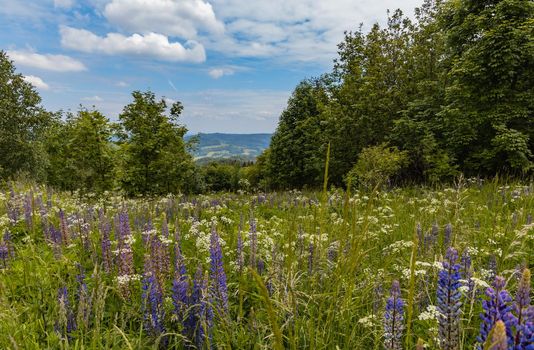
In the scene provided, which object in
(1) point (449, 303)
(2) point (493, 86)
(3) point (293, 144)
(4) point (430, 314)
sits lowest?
(4) point (430, 314)

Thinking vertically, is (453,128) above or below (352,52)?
below

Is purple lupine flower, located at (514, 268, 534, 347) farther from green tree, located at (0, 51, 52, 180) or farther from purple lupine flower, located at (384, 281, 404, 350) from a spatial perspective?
green tree, located at (0, 51, 52, 180)

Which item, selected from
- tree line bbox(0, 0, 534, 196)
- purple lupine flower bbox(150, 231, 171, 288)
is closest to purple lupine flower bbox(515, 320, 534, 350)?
purple lupine flower bbox(150, 231, 171, 288)

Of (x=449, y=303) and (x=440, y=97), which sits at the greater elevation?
(x=440, y=97)

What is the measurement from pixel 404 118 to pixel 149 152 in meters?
20.1

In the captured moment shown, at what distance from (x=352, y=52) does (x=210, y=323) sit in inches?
1168

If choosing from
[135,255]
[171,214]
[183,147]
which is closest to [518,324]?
[135,255]

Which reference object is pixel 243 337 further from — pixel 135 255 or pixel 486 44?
pixel 486 44

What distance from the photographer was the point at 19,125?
138 feet

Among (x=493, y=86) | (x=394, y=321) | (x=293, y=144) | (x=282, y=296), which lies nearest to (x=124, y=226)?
(x=282, y=296)

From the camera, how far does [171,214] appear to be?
324 inches

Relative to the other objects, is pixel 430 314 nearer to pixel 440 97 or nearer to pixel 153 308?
pixel 153 308

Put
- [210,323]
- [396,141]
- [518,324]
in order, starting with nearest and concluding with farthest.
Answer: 1. [518,324]
2. [210,323]
3. [396,141]

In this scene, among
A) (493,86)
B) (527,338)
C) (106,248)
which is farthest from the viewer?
(493,86)
